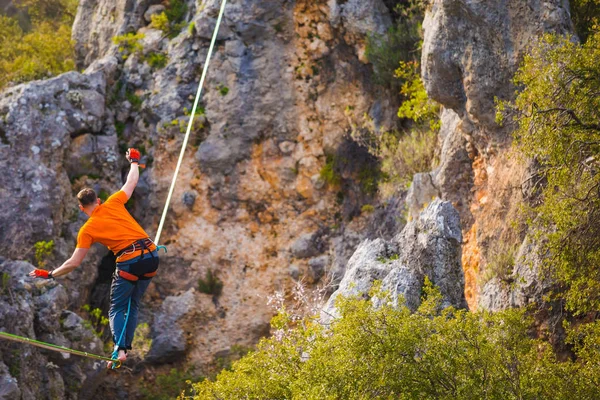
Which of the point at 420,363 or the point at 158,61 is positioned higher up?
the point at 158,61

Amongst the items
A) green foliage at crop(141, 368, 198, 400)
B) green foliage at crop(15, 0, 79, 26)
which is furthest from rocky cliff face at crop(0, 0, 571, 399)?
green foliage at crop(15, 0, 79, 26)

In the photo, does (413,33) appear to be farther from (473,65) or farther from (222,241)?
(222,241)

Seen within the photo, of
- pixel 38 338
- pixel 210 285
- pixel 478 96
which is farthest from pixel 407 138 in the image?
pixel 38 338

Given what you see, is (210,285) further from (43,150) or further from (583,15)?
(583,15)

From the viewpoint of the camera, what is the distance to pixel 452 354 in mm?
11984

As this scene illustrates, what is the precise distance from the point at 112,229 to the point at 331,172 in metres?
12.0

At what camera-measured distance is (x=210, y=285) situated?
22.7 metres

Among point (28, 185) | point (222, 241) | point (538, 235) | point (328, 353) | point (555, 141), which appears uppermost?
point (555, 141)

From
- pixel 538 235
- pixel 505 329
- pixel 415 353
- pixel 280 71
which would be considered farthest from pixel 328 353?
pixel 280 71

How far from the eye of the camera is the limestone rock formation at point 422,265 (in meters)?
15.0

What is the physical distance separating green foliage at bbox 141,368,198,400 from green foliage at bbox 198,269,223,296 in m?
2.19

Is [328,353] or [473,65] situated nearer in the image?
[328,353]

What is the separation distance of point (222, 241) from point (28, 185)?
5.09 m

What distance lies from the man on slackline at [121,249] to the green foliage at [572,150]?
6.06 metres
